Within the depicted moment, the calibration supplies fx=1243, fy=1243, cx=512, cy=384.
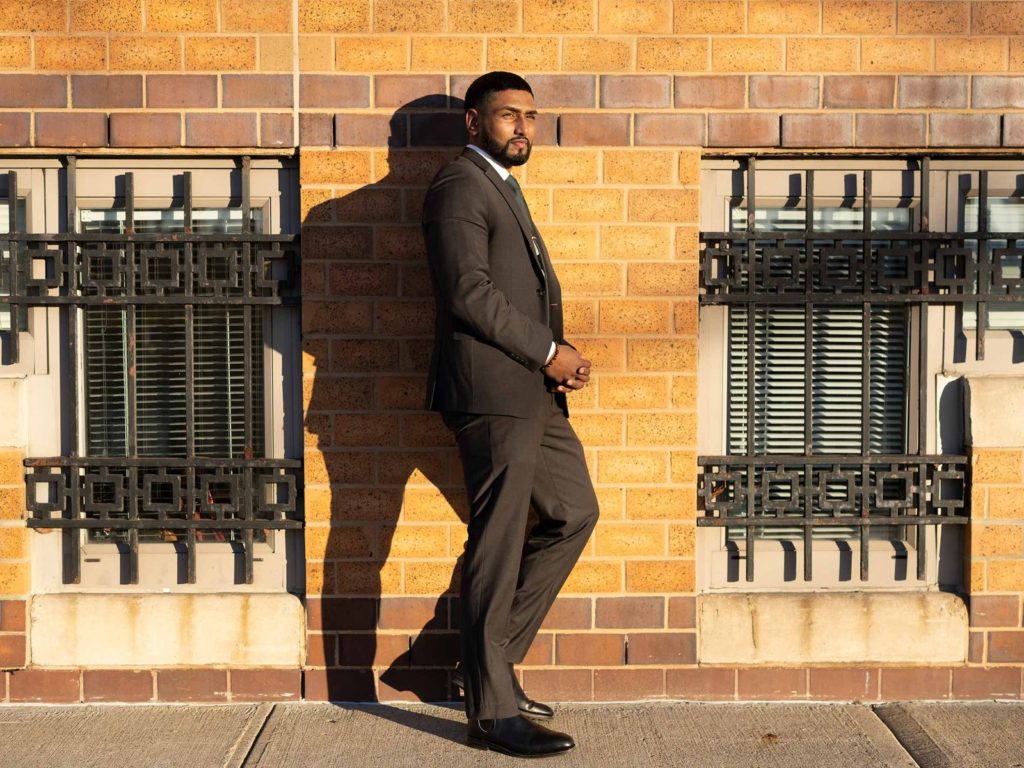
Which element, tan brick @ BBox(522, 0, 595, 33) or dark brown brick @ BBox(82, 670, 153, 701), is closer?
tan brick @ BBox(522, 0, 595, 33)

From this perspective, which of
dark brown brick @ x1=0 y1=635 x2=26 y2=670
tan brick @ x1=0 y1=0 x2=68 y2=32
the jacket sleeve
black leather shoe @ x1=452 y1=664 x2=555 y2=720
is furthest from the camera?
dark brown brick @ x1=0 y1=635 x2=26 y2=670

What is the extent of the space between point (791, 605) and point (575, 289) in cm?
136

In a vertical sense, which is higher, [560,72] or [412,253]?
[560,72]

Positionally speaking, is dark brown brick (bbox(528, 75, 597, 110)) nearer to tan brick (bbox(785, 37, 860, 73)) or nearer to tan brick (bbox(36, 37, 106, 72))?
tan brick (bbox(785, 37, 860, 73))

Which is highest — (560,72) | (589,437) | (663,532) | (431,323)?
(560,72)

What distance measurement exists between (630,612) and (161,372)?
1.89 meters

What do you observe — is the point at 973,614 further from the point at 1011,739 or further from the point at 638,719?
the point at 638,719

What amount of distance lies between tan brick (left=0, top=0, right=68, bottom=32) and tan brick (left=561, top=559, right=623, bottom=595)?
2577 mm

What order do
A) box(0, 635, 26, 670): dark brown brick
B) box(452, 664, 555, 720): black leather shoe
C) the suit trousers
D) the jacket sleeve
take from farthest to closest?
box(0, 635, 26, 670): dark brown brick < box(452, 664, 555, 720): black leather shoe < the suit trousers < the jacket sleeve

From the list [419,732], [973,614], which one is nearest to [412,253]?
[419,732]

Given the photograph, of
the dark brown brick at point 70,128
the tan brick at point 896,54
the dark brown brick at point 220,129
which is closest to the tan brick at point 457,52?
the dark brown brick at point 220,129

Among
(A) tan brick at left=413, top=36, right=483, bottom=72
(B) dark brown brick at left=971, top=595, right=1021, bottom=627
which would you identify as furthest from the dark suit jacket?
(B) dark brown brick at left=971, top=595, right=1021, bottom=627

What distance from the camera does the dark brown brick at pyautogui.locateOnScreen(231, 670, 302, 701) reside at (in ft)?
14.4

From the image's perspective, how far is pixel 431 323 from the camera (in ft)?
14.1
